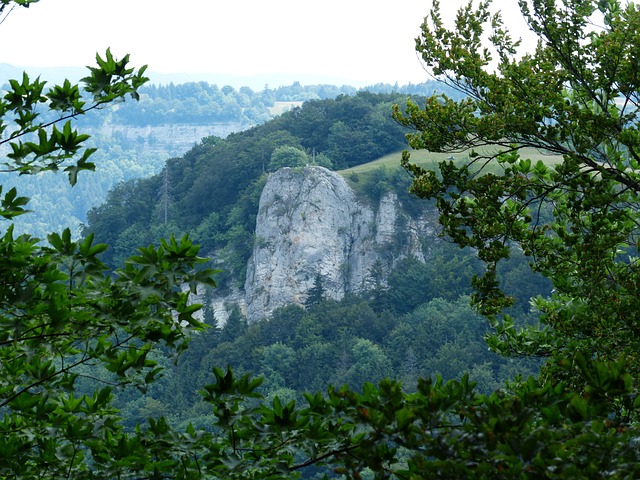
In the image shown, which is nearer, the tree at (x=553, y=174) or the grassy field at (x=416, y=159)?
the tree at (x=553, y=174)

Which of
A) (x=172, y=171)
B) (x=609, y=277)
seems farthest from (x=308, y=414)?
(x=172, y=171)

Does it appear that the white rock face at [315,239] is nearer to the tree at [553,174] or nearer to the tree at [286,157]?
the tree at [286,157]

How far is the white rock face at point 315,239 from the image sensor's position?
83875 mm

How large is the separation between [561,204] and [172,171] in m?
100

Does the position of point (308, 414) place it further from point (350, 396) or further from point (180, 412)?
point (180, 412)

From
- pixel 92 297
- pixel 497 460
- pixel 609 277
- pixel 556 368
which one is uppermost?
pixel 92 297

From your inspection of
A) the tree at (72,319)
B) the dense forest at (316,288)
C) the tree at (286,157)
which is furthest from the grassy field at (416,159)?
the tree at (72,319)

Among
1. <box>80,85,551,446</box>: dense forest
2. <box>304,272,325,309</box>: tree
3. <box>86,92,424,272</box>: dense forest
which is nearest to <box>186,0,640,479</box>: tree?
<box>80,85,551,446</box>: dense forest

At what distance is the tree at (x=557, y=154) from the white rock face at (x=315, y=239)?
7194 centimetres

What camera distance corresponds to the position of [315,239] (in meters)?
84.9

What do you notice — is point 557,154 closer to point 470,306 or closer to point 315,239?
point 470,306

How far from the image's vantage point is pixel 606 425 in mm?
3746

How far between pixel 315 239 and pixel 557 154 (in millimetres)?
74721

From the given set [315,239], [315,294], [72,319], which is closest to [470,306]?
[72,319]
